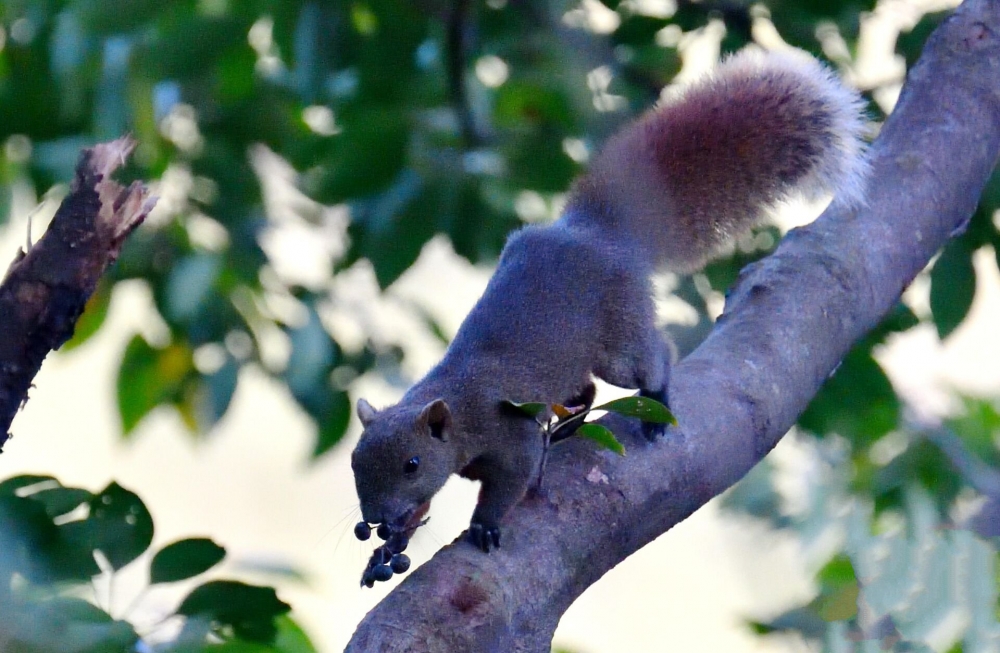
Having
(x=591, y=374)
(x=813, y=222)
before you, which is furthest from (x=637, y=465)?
(x=813, y=222)

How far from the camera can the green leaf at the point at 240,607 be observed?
53.9 inches

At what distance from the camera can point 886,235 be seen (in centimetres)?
199

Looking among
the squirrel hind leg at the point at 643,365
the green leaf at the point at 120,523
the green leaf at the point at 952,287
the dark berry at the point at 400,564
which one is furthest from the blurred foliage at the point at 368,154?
the green leaf at the point at 120,523

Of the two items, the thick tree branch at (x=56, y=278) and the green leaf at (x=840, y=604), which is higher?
the thick tree branch at (x=56, y=278)

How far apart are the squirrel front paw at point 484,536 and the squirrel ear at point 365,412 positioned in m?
0.52

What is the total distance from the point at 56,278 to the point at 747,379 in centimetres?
103

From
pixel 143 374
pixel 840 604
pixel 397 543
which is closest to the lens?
pixel 840 604

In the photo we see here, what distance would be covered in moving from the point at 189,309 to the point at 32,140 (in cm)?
59

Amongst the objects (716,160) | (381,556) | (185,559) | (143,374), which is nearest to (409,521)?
(381,556)

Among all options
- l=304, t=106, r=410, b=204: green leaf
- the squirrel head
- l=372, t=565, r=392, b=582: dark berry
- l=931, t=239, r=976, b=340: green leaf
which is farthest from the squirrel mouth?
l=931, t=239, r=976, b=340: green leaf

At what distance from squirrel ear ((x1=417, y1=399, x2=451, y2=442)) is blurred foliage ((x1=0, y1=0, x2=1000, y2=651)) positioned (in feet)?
1.84

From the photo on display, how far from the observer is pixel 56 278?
4.46ft

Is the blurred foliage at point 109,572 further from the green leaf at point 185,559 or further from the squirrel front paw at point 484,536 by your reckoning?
the squirrel front paw at point 484,536

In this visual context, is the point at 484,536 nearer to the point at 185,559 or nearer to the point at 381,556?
the point at 381,556
